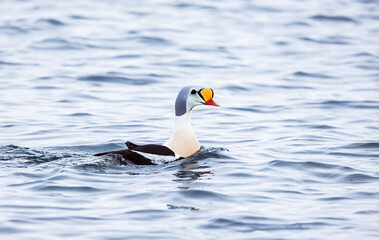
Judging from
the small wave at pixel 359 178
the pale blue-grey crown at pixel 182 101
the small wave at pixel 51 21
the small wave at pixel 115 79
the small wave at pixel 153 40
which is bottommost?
the small wave at pixel 359 178

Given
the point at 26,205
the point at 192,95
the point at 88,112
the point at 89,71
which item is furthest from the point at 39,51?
the point at 26,205

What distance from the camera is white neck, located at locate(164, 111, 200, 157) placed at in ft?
31.6

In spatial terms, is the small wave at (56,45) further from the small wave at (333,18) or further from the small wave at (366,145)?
the small wave at (366,145)

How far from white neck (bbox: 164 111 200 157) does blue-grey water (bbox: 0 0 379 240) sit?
185 millimetres

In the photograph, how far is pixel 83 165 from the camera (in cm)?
891

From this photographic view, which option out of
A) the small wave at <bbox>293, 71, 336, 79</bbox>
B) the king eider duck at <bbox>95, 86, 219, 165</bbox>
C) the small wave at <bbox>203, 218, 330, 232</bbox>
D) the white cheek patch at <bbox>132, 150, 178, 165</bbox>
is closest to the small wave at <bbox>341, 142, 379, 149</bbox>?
the king eider duck at <bbox>95, 86, 219, 165</bbox>

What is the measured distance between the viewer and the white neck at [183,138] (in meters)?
9.62

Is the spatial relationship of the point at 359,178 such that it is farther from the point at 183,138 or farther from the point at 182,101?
the point at 182,101

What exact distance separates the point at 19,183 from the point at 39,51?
1090 centimetres

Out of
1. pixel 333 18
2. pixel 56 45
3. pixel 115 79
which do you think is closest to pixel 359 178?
pixel 115 79

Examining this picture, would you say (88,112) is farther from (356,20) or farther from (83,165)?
(356,20)

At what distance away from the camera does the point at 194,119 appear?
43.3 feet

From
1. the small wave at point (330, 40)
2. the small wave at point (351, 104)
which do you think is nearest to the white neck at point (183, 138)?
the small wave at point (351, 104)

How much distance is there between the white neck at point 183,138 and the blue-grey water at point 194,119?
0.19m
